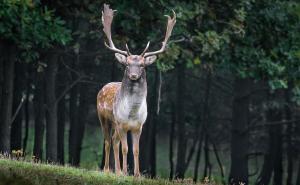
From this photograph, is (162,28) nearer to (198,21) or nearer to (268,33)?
(198,21)

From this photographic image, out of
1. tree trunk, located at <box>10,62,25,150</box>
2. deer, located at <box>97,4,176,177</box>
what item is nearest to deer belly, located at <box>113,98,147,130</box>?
deer, located at <box>97,4,176,177</box>

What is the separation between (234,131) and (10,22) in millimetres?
13382

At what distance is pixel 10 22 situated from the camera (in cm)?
2280

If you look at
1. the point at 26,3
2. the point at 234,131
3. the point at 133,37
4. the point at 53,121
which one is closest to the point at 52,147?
the point at 53,121

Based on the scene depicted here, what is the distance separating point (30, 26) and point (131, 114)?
773 centimetres

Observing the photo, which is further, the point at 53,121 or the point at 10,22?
the point at 53,121

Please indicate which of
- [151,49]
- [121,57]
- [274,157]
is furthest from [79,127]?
[121,57]

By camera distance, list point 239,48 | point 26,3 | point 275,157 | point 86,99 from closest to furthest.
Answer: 1. point 26,3
2. point 239,48
3. point 86,99
4. point 275,157

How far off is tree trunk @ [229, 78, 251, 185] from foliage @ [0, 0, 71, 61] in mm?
11697

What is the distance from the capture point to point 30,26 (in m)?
23.1

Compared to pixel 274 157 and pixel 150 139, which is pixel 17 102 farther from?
pixel 274 157

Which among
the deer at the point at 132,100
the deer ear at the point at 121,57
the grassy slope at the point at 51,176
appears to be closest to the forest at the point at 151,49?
the deer at the point at 132,100

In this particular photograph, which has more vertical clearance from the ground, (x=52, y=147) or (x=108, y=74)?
(x=108, y=74)

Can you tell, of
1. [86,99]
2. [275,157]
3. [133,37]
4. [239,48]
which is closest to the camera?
[133,37]
